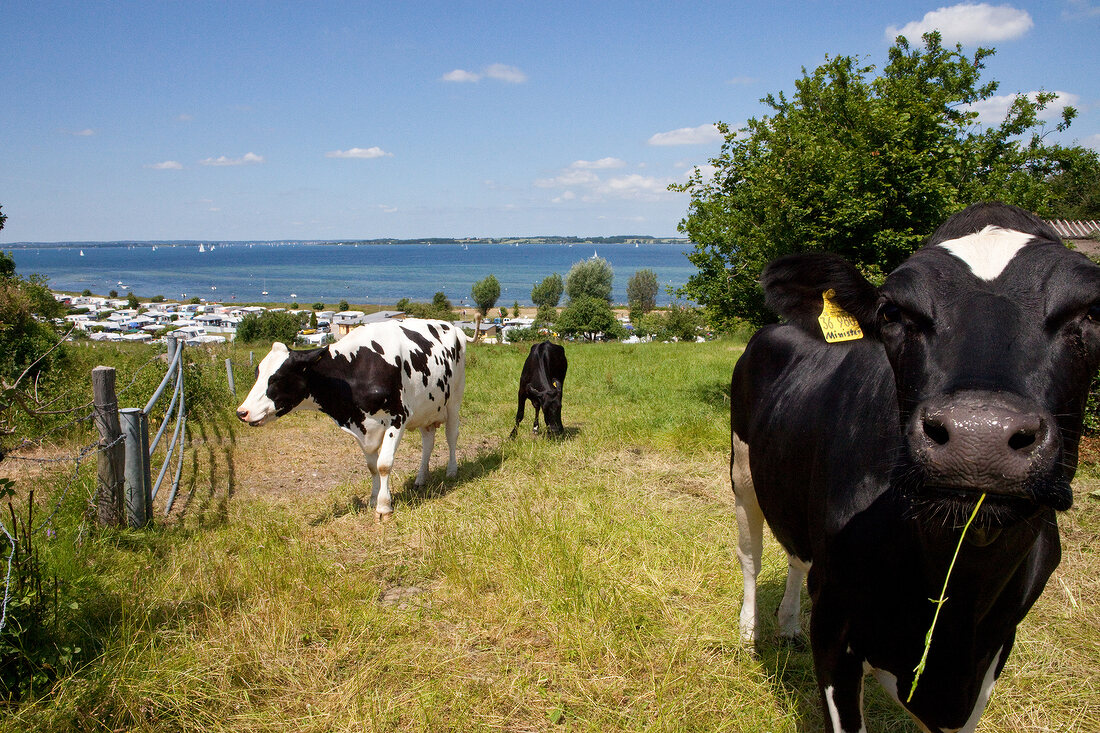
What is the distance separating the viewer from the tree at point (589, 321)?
204 feet

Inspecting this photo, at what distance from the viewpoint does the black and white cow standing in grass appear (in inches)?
246


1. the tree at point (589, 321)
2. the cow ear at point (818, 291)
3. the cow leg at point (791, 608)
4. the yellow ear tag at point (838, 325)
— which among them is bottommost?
the tree at point (589, 321)

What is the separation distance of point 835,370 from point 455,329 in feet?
18.9

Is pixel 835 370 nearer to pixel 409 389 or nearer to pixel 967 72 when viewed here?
pixel 409 389

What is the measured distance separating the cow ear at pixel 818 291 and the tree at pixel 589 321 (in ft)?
191

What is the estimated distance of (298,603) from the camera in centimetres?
408

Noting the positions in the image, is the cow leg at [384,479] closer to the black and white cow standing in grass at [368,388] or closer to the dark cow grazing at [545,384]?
the black and white cow standing in grass at [368,388]

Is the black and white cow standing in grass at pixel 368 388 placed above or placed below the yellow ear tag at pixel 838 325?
below

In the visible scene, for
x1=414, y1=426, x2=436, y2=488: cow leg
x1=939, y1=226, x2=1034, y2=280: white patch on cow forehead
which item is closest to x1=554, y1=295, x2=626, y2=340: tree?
x1=414, y1=426, x2=436, y2=488: cow leg

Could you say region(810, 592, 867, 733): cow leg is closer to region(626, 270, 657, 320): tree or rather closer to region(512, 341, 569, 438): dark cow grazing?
region(512, 341, 569, 438): dark cow grazing

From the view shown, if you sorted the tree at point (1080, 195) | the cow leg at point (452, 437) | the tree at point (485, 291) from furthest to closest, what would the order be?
the tree at point (485, 291) < the tree at point (1080, 195) < the cow leg at point (452, 437)

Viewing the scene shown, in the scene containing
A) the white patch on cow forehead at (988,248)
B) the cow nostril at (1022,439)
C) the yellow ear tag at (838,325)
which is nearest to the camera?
the cow nostril at (1022,439)

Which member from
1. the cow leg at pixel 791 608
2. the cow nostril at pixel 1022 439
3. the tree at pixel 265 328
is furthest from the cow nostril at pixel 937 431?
the tree at pixel 265 328

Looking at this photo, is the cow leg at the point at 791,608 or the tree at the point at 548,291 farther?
the tree at the point at 548,291
